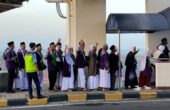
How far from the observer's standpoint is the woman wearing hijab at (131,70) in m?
19.1

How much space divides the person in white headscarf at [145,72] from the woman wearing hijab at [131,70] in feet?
0.81

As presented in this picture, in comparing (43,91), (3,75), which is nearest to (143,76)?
(43,91)

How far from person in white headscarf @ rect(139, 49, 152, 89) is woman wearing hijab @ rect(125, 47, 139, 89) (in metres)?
0.25

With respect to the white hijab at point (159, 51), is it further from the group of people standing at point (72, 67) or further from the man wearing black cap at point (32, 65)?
the man wearing black cap at point (32, 65)

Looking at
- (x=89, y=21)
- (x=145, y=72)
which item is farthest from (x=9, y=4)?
(x=145, y=72)

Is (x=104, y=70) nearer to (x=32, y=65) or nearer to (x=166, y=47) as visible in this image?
(x=166, y=47)

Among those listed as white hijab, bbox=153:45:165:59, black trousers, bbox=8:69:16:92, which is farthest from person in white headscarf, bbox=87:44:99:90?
black trousers, bbox=8:69:16:92

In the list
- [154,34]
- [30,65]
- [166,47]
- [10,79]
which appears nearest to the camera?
[30,65]

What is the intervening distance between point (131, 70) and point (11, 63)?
4284mm

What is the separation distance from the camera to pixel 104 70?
60.3ft

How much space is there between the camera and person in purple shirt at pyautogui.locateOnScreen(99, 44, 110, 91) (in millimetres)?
18319

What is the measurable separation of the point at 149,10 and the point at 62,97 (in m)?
6.16

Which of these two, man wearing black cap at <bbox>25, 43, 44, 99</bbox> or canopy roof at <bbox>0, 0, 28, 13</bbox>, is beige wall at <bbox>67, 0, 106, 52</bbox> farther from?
man wearing black cap at <bbox>25, 43, 44, 99</bbox>

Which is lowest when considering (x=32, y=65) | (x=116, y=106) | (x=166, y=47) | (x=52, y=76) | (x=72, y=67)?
(x=116, y=106)
